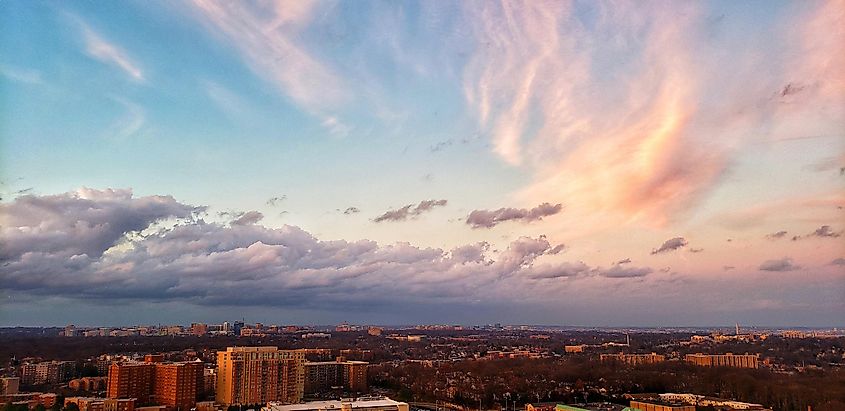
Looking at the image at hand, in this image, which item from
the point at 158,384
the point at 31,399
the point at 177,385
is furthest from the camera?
the point at 158,384

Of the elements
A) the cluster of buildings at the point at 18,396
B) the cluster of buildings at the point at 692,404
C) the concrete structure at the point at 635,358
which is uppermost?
the cluster of buildings at the point at 18,396

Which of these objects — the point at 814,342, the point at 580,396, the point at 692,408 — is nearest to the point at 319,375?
the point at 580,396

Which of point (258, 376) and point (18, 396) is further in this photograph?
point (258, 376)

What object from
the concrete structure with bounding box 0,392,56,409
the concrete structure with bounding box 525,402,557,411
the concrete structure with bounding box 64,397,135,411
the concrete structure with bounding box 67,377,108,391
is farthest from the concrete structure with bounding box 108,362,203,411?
the concrete structure with bounding box 525,402,557,411

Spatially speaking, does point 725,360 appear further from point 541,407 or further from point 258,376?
point 258,376

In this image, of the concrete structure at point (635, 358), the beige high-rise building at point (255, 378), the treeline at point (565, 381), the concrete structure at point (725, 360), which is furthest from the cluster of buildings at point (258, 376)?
the concrete structure at point (725, 360)

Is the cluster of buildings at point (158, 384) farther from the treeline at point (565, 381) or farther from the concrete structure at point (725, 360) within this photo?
the concrete structure at point (725, 360)

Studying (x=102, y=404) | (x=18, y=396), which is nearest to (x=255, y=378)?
(x=102, y=404)
